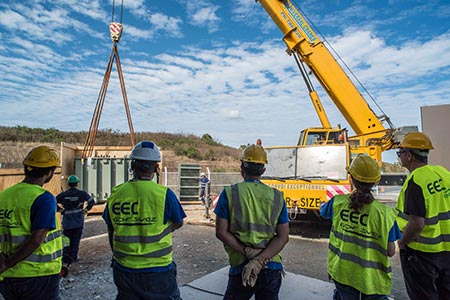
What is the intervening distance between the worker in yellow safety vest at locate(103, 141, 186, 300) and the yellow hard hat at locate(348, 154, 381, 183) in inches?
52.0

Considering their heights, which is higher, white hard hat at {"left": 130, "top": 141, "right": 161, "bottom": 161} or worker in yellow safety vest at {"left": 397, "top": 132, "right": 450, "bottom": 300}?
white hard hat at {"left": 130, "top": 141, "right": 161, "bottom": 161}

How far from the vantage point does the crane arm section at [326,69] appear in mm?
8930

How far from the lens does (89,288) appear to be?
4180 millimetres

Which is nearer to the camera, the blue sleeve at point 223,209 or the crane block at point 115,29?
the blue sleeve at point 223,209

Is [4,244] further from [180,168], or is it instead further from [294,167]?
[180,168]

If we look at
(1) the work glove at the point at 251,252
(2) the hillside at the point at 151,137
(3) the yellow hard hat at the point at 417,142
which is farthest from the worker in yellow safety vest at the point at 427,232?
(2) the hillside at the point at 151,137

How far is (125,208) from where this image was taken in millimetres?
2129

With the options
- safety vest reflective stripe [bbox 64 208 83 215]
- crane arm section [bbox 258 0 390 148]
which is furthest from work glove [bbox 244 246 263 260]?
crane arm section [bbox 258 0 390 148]

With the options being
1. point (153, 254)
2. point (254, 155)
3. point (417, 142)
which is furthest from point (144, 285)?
point (417, 142)

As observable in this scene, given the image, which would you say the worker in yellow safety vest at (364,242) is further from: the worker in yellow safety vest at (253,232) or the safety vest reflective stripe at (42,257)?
the safety vest reflective stripe at (42,257)

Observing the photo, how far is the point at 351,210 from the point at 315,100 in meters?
8.09

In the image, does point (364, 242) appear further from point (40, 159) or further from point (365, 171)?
point (40, 159)

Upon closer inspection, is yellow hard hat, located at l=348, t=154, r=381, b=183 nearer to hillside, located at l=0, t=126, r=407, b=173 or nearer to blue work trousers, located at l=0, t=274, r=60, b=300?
blue work trousers, located at l=0, t=274, r=60, b=300

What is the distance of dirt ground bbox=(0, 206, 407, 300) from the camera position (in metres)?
4.23
